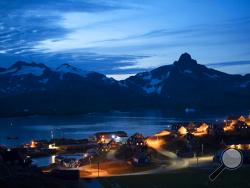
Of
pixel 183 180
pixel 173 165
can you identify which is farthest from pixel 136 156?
pixel 183 180

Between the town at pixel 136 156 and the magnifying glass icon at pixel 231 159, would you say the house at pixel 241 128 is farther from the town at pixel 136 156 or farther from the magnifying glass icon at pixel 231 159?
the magnifying glass icon at pixel 231 159

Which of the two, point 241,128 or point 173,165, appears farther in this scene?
point 241,128

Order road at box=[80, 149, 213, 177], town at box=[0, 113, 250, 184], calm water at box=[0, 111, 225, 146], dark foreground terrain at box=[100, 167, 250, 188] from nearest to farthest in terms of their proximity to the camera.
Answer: dark foreground terrain at box=[100, 167, 250, 188]
road at box=[80, 149, 213, 177]
town at box=[0, 113, 250, 184]
calm water at box=[0, 111, 225, 146]

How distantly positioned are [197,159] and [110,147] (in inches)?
466

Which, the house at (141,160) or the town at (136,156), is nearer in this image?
the town at (136,156)

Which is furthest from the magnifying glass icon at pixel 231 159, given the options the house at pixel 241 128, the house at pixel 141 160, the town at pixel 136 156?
the house at pixel 241 128

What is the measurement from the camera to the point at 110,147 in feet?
120

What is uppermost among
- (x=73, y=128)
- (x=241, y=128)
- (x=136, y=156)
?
(x=241, y=128)

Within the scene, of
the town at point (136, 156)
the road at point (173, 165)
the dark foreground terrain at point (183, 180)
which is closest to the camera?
the dark foreground terrain at point (183, 180)

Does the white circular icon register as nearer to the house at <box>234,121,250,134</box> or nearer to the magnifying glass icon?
the magnifying glass icon

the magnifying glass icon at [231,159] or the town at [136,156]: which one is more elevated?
the magnifying glass icon at [231,159]

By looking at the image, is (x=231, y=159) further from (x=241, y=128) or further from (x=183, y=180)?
(x=241, y=128)

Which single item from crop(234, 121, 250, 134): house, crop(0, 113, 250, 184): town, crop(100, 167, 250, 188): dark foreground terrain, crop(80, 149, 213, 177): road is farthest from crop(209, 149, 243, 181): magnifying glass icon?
crop(234, 121, 250, 134): house

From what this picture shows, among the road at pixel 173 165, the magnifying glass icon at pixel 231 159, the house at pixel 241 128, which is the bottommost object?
the road at pixel 173 165
